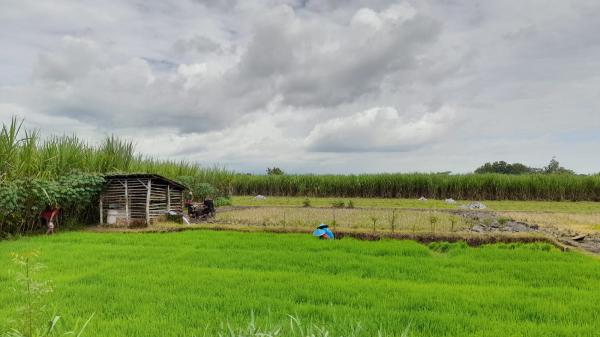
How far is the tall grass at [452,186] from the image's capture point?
2978 centimetres

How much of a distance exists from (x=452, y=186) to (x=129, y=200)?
22286 mm

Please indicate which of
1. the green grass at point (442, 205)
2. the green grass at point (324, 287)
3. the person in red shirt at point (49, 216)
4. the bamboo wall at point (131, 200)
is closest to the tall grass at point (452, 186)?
the green grass at point (442, 205)

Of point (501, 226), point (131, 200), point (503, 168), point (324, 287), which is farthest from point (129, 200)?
point (503, 168)

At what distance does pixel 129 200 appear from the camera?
14180 mm

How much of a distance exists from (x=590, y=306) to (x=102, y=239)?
9786 mm

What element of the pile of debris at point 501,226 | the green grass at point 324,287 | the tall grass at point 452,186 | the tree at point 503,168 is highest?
the tree at point 503,168

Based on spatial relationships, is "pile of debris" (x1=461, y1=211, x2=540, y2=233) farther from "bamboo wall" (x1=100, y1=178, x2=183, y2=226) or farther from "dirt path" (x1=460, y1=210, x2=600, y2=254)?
"bamboo wall" (x1=100, y1=178, x2=183, y2=226)

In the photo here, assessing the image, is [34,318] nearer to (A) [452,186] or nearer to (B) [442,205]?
(B) [442,205]

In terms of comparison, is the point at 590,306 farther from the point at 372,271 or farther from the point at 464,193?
the point at 464,193

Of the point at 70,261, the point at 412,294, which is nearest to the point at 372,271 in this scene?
the point at 412,294

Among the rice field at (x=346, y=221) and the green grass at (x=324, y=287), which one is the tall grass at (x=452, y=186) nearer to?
the rice field at (x=346, y=221)

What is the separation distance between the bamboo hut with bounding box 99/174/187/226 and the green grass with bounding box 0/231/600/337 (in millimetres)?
4101

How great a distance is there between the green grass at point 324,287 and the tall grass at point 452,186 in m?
21.3

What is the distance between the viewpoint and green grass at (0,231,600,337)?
183 inches
